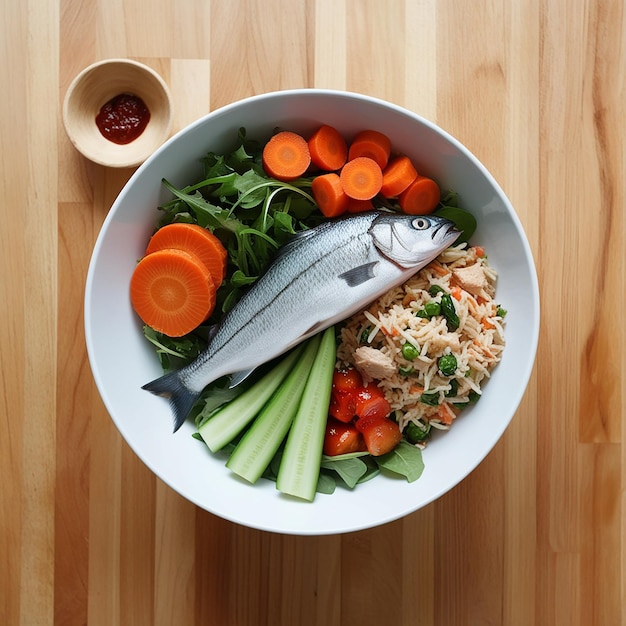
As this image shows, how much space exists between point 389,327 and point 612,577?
3.72 ft

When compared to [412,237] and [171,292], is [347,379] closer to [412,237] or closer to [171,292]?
[412,237]

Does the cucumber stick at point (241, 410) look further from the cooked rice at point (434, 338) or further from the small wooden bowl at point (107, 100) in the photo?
the small wooden bowl at point (107, 100)

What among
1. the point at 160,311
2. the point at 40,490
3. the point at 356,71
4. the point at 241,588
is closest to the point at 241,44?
the point at 356,71

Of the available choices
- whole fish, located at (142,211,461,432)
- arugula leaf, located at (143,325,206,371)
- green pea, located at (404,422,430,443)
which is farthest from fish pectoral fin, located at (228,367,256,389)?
green pea, located at (404,422,430,443)

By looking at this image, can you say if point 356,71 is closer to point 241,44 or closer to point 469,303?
point 241,44

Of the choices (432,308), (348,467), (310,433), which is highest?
(432,308)

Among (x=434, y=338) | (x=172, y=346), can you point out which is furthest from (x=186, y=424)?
(x=434, y=338)

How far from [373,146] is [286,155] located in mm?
242

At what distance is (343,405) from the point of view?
182 centimetres

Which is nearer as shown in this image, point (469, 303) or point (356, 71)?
point (469, 303)

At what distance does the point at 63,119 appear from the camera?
186 cm

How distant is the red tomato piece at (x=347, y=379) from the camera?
1812mm

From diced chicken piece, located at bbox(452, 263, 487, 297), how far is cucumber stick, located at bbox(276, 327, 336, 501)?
15.0 inches

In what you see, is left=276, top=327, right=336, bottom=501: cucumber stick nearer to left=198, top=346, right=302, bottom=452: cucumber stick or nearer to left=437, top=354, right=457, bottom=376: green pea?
left=198, top=346, right=302, bottom=452: cucumber stick
